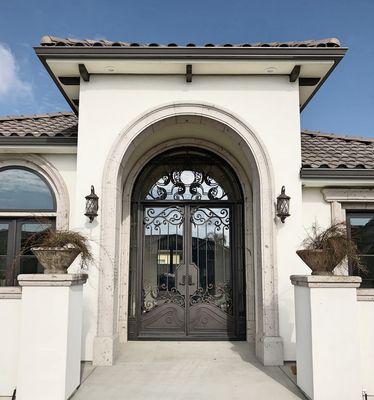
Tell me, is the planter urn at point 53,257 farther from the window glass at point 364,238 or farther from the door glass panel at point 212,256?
the window glass at point 364,238

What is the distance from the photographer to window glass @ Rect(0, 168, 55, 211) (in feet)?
24.9

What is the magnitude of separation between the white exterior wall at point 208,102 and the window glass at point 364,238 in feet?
5.44

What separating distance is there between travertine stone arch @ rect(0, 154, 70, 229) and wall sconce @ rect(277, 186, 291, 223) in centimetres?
371

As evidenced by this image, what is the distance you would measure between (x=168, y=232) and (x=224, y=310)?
73.8 inches

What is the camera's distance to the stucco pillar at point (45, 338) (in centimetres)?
452

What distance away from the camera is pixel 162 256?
8.04m

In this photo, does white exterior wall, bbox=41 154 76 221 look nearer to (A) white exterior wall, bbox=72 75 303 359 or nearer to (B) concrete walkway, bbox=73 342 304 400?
(A) white exterior wall, bbox=72 75 303 359

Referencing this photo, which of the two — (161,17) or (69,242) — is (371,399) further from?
(161,17)

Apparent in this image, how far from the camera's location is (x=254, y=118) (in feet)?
22.8

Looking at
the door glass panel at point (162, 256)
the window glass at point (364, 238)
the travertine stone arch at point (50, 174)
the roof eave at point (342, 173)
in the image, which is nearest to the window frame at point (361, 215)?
the window glass at point (364, 238)

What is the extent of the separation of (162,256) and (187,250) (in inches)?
20.0

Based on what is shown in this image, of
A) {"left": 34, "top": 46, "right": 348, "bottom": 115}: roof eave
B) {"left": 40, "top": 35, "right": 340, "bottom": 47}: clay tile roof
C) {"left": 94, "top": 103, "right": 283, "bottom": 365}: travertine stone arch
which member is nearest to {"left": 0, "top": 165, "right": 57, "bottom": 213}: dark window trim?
{"left": 94, "top": 103, "right": 283, "bottom": 365}: travertine stone arch

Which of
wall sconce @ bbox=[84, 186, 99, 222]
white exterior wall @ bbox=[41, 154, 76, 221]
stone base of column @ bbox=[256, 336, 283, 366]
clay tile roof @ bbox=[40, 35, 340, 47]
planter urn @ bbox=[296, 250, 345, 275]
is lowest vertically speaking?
stone base of column @ bbox=[256, 336, 283, 366]

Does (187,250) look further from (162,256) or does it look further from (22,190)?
(22,190)
